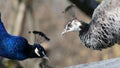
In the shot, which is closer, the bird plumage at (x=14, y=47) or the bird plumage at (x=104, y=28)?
the bird plumage at (x=14, y=47)

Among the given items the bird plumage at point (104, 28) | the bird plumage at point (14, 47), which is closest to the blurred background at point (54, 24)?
the bird plumage at point (104, 28)

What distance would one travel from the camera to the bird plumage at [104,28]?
392cm

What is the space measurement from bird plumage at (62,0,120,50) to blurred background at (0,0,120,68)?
0.63 meters

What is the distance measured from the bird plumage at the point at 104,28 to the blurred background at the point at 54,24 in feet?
2.06

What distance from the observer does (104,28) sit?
3.99 m

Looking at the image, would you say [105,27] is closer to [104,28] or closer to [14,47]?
[104,28]

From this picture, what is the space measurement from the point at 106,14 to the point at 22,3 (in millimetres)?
946

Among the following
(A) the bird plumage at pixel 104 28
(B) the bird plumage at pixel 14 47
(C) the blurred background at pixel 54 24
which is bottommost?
(C) the blurred background at pixel 54 24

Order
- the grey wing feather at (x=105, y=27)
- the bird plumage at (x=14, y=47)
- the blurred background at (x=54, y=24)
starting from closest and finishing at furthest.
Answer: the bird plumage at (x=14, y=47), the grey wing feather at (x=105, y=27), the blurred background at (x=54, y=24)

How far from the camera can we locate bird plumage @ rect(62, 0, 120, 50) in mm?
3918

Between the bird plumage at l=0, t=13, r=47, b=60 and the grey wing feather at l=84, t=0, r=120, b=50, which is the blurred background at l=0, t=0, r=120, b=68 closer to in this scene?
the grey wing feather at l=84, t=0, r=120, b=50

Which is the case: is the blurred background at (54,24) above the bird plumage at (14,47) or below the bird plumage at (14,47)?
below

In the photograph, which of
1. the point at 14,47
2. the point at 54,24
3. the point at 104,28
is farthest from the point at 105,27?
the point at 54,24

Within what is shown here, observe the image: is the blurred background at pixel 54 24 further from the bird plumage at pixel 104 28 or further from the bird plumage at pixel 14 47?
the bird plumage at pixel 14 47
